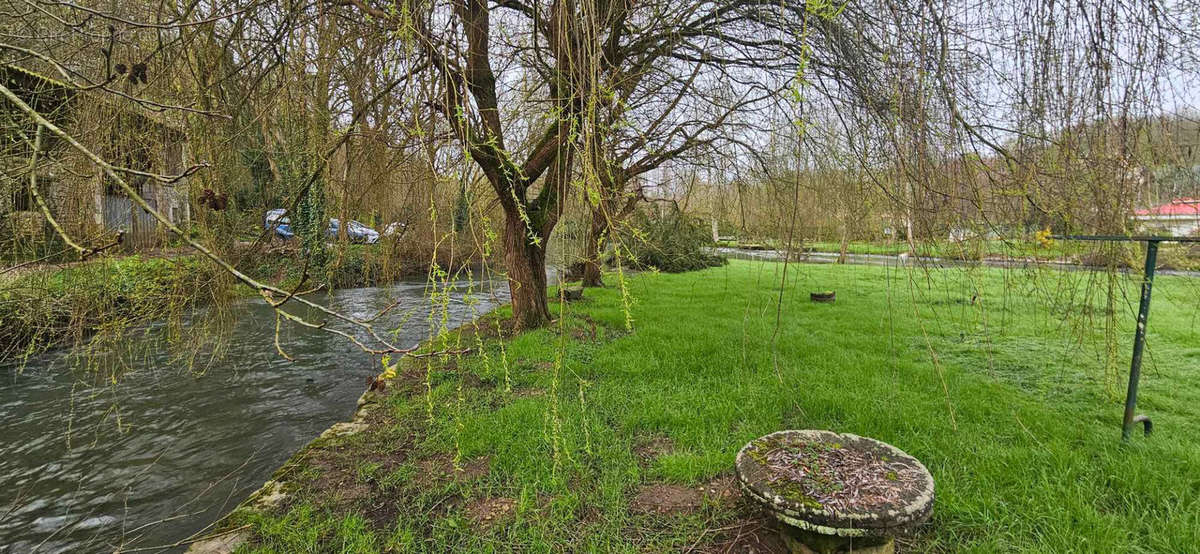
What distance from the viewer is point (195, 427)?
422 centimetres

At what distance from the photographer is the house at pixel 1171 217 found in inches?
68.3

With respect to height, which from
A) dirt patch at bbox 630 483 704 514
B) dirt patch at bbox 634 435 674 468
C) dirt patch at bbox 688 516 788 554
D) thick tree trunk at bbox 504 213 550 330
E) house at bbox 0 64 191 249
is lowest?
dirt patch at bbox 688 516 788 554

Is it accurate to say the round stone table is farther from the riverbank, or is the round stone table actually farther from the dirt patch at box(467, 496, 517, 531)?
the riverbank

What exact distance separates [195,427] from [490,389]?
2498 mm

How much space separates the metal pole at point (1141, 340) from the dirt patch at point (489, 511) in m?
3.23

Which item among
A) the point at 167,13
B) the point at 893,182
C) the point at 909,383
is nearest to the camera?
the point at 893,182

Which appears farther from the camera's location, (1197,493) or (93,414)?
(93,414)

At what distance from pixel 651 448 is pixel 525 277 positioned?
3.37 m

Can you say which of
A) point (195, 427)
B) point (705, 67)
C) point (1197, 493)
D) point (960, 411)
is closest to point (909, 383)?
point (960, 411)

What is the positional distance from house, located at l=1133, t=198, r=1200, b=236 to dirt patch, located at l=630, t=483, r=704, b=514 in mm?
2146

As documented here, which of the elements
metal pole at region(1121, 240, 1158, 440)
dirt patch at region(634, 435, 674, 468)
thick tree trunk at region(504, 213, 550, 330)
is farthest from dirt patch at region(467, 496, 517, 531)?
thick tree trunk at region(504, 213, 550, 330)

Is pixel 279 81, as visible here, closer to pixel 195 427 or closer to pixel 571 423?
pixel 571 423

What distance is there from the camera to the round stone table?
72.7 inches

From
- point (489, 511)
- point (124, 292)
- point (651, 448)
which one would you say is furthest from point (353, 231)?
point (651, 448)
